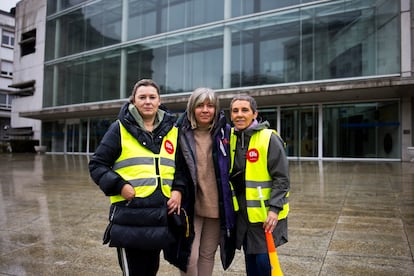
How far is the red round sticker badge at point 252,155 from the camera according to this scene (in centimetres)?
248

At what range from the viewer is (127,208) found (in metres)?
2.28

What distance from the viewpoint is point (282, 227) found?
256cm

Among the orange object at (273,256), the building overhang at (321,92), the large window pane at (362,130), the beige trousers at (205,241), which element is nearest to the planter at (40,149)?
the building overhang at (321,92)

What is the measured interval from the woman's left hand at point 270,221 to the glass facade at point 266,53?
16.2 m

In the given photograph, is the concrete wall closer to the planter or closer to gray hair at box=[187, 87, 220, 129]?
the planter

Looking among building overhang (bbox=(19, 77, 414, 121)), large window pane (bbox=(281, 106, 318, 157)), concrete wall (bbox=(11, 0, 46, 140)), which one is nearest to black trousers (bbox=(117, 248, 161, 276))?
building overhang (bbox=(19, 77, 414, 121))

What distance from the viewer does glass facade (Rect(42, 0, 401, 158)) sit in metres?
17.0

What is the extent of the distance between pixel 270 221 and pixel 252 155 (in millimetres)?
470

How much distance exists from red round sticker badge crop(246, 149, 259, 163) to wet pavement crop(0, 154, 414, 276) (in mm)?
1448

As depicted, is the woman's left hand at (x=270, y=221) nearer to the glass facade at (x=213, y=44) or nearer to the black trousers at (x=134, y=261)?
the black trousers at (x=134, y=261)

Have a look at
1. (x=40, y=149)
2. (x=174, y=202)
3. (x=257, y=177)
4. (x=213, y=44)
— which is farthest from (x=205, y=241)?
(x=40, y=149)

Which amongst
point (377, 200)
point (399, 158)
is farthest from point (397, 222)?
point (399, 158)

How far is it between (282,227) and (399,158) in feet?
59.5

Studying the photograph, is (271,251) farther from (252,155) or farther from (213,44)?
(213,44)
